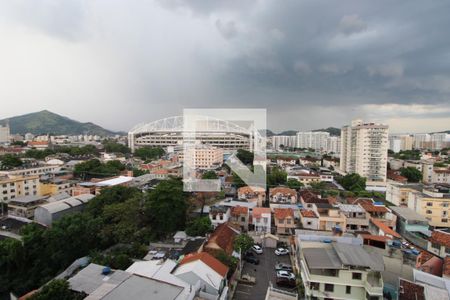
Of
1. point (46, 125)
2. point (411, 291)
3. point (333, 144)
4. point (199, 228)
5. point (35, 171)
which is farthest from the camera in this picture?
point (46, 125)

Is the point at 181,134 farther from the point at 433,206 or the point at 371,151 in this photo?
the point at 433,206

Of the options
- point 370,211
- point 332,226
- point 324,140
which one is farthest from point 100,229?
point 324,140

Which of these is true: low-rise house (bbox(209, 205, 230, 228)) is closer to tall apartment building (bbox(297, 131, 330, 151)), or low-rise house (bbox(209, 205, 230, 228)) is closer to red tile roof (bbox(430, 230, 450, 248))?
red tile roof (bbox(430, 230, 450, 248))

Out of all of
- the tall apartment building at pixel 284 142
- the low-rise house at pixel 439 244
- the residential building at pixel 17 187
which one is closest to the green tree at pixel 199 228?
the low-rise house at pixel 439 244

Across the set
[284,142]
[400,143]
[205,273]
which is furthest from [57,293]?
[284,142]

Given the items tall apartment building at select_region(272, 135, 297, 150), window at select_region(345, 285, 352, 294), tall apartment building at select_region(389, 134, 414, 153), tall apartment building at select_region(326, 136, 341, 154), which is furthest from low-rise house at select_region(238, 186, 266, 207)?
tall apartment building at select_region(272, 135, 297, 150)

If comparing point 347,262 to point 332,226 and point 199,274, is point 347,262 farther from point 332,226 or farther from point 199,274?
point 332,226
